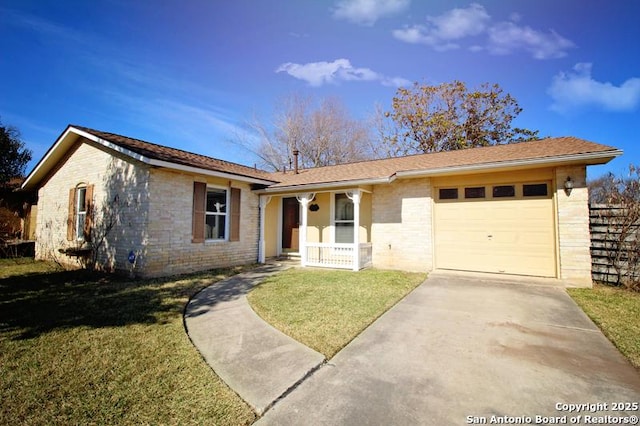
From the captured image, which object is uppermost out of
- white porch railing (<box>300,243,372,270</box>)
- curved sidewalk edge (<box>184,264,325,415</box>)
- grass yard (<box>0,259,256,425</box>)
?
white porch railing (<box>300,243,372,270</box>)

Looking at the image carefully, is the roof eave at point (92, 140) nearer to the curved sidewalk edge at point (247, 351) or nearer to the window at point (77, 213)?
the window at point (77, 213)

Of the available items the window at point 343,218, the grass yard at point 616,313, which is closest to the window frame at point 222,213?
the window at point 343,218

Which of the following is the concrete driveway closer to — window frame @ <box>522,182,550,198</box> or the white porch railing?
window frame @ <box>522,182,550,198</box>

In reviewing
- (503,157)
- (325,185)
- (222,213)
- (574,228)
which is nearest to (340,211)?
(325,185)

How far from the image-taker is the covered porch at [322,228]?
377 inches

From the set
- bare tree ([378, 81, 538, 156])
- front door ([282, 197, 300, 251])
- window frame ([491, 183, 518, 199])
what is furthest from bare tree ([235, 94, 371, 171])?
window frame ([491, 183, 518, 199])

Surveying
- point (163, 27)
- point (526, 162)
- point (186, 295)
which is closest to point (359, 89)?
point (163, 27)

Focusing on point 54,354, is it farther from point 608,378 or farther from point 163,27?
point 163,27

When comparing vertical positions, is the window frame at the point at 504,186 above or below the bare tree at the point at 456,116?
below

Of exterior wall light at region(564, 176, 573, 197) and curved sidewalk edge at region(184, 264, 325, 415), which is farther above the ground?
exterior wall light at region(564, 176, 573, 197)

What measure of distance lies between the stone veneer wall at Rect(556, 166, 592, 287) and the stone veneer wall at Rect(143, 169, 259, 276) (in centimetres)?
958

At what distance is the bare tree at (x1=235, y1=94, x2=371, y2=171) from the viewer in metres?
24.7

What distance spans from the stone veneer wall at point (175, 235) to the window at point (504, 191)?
27.5ft

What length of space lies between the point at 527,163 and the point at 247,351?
307 inches
